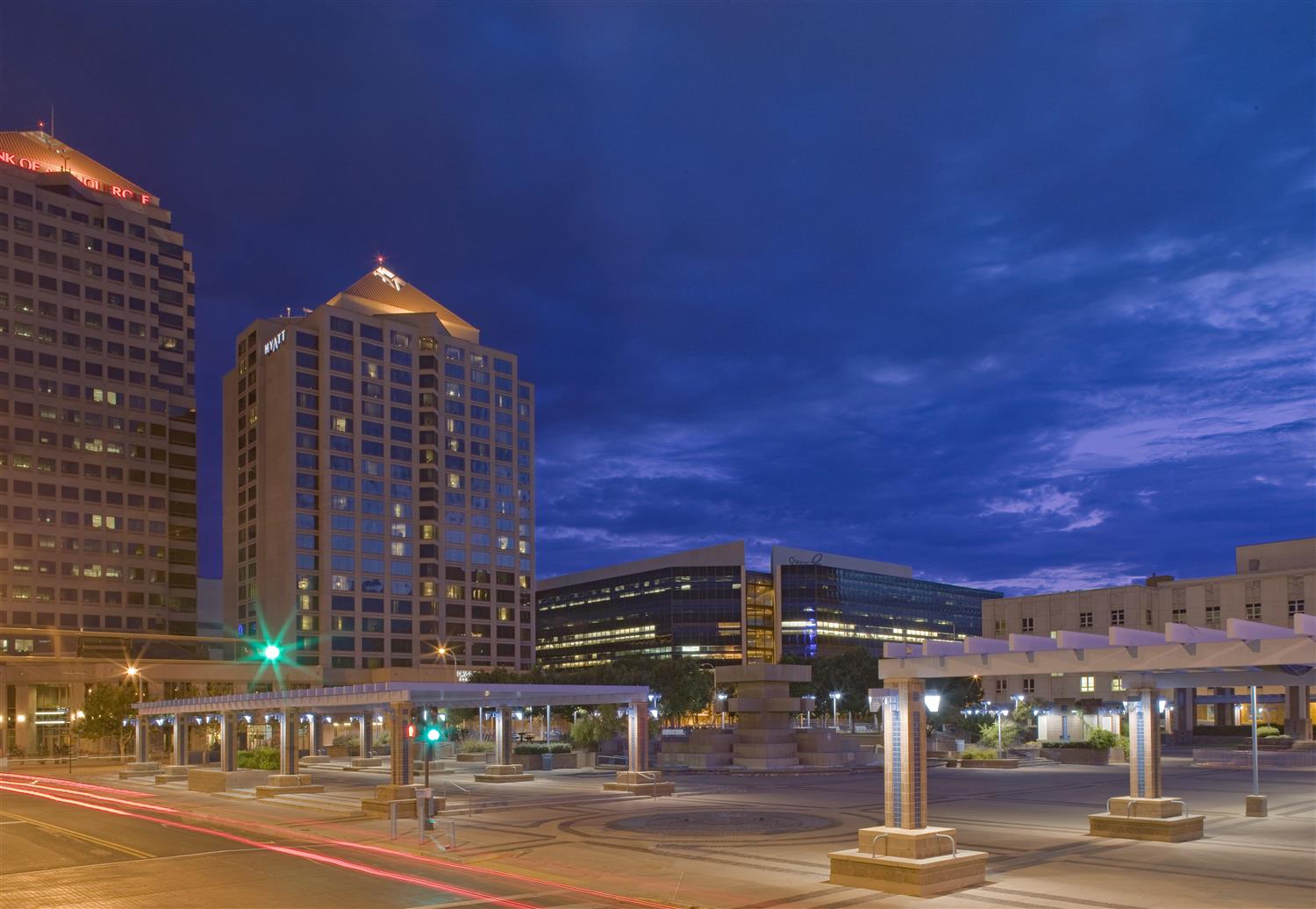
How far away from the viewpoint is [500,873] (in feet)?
83.8

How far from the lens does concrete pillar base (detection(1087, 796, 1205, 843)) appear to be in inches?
1138

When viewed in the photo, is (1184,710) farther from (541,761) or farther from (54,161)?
(54,161)

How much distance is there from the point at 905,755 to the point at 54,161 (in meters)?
155

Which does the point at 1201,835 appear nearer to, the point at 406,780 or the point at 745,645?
the point at 406,780

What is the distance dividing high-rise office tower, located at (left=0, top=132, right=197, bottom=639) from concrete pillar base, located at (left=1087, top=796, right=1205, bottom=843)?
11849 centimetres

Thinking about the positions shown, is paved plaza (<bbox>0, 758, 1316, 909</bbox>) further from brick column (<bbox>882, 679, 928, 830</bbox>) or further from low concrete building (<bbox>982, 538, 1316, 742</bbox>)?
low concrete building (<bbox>982, 538, 1316, 742</bbox>)

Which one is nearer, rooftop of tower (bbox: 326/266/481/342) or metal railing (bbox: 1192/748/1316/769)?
metal railing (bbox: 1192/748/1316/769)

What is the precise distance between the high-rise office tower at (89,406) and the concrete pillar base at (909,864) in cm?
11947

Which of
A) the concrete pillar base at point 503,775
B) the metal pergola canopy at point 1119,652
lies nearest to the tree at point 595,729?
the concrete pillar base at point 503,775

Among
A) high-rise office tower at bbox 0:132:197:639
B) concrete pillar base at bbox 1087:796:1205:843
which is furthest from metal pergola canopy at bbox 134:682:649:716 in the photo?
high-rise office tower at bbox 0:132:197:639

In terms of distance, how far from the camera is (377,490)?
498 feet

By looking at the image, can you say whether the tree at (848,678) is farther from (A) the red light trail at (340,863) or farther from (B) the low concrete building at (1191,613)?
(A) the red light trail at (340,863)

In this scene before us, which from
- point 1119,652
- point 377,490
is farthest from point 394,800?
point 377,490

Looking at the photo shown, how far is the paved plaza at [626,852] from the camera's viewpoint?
22.1m
